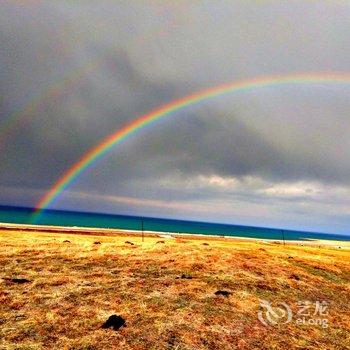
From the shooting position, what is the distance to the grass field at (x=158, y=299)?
16.8 m

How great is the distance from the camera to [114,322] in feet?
59.0

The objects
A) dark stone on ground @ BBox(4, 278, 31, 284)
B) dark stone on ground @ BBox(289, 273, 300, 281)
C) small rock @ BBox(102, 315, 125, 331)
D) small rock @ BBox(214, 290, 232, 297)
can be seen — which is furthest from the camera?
dark stone on ground @ BBox(289, 273, 300, 281)

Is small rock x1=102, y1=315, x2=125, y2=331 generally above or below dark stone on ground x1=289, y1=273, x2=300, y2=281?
below

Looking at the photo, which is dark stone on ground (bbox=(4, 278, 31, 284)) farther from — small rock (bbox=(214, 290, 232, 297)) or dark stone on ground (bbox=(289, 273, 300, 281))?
dark stone on ground (bbox=(289, 273, 300, 281))

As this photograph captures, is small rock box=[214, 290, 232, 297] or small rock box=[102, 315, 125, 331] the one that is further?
small rock box=[214, 290, 232, 297]

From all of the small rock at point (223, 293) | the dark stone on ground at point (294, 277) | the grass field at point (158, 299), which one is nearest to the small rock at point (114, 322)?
the grass field at point (158, 299)

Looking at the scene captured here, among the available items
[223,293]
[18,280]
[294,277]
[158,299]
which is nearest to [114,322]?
[158,299]

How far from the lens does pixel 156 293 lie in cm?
2286

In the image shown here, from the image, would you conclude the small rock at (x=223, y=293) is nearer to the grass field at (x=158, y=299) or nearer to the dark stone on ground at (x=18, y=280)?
the grass field at (x=158, y=299)

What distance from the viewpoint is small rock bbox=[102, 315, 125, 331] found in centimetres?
1758

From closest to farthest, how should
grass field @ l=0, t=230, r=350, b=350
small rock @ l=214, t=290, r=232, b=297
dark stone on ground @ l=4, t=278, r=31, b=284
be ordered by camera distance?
grass field @ l=0, t=230, r=350, b=350
dark stone on ground @ l=4, t=278, r=31, b=284
small rock @ l=214, t=290, r=232, b=297

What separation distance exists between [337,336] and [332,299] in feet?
24.0

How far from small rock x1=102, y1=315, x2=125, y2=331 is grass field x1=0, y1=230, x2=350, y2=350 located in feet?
1.01

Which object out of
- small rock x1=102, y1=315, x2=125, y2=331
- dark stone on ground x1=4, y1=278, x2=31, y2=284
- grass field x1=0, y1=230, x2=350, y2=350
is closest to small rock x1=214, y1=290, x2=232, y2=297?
grass field x1=0, y1=230, x2=350, y2=350
